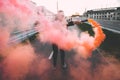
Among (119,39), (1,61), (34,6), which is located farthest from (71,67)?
(119,39)

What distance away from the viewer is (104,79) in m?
7.89

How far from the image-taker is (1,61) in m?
11.0

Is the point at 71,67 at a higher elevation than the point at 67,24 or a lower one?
lower

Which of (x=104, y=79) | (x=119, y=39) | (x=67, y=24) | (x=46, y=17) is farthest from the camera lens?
(x=119, y=39)

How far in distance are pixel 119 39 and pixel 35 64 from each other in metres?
6.83

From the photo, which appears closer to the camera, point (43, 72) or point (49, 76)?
point (49, 76)

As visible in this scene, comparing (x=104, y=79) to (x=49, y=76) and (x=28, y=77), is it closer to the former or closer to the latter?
(x=49, y=76)

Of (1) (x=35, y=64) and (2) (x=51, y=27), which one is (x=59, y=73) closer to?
(1) (x=35, y=64)

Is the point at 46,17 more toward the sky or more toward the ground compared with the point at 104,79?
more toward the sky

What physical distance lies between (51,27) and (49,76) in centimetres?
348

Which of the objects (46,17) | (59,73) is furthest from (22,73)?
(46,17)

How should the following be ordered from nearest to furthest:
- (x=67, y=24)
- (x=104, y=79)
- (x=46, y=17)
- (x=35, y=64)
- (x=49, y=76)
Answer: (x=104, y=79) < (x=49, y=76) < (x=67, y=24) < (x=35, y=64) < (x=46, y=17)

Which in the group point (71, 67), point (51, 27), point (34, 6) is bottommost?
point (71, 67)

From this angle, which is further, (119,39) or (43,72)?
(119,39)
